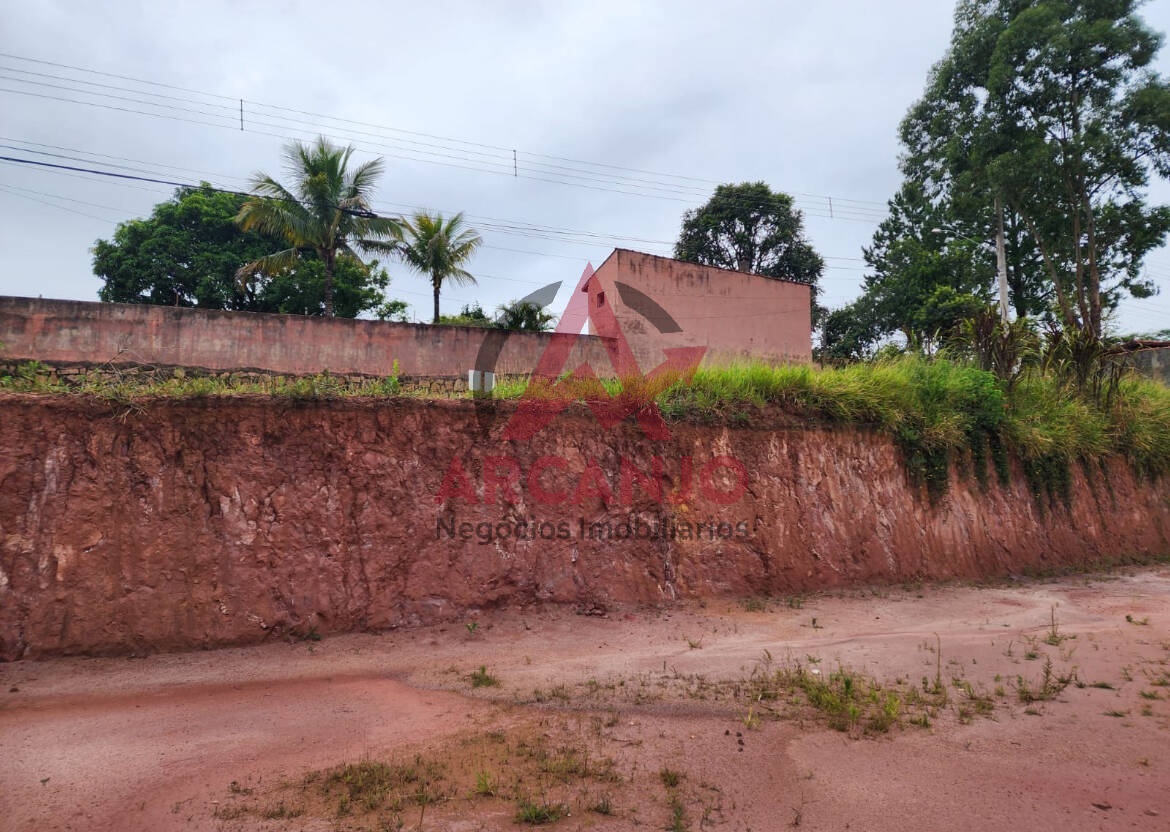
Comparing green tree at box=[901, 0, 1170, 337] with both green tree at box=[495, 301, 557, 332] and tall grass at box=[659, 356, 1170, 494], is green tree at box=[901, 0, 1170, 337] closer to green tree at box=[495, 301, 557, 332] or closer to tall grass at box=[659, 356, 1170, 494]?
tall grass at box=[659, 356, 1170, 494]

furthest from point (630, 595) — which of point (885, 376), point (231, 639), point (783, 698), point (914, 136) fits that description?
point (914, 136)

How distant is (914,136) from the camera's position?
19.4m

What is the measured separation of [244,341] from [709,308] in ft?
37.7

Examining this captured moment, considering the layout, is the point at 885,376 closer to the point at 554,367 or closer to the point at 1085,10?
the point at 554,367

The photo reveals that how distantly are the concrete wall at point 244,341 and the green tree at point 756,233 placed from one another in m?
17.9

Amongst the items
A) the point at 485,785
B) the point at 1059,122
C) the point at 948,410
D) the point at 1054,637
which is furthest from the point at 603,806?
the point at 1059,122

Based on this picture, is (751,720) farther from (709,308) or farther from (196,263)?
(196,263)

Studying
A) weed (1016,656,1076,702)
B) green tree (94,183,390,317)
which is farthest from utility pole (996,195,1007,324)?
green tree (94,183,390,317)

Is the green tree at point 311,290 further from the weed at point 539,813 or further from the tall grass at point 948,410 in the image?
the weed at point 539,813

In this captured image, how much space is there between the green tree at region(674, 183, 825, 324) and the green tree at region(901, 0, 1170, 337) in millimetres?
10528

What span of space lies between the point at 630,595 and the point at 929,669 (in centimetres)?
311

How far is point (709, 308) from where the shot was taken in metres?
17.5

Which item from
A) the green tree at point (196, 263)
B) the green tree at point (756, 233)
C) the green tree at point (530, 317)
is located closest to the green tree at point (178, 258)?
the green tree at point (196, 263)

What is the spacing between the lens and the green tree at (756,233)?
2897cm
